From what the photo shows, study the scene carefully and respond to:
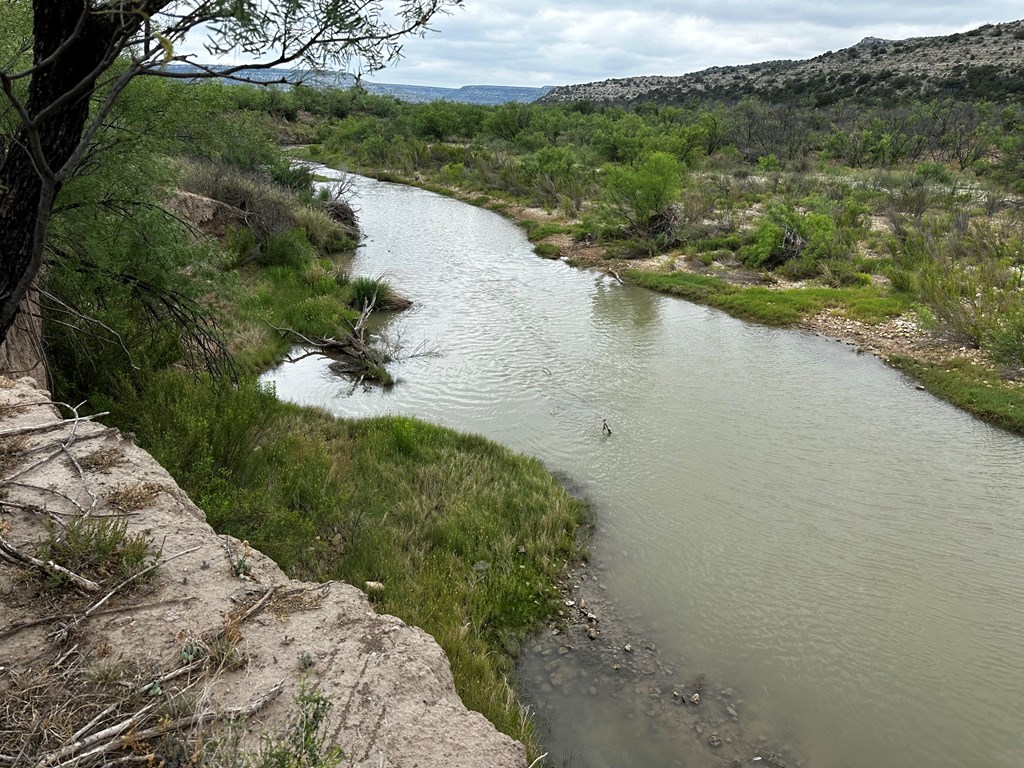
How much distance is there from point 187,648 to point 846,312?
1512cm

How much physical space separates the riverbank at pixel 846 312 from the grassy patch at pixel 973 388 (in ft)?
0.04

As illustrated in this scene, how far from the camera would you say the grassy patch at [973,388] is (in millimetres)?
9984

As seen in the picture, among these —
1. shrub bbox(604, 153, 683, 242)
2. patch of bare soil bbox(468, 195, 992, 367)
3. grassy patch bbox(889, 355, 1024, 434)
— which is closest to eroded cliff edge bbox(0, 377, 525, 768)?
grassy patch bbox(889, 355, 1024, 434)

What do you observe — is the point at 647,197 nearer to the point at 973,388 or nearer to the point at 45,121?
the point at 973,388

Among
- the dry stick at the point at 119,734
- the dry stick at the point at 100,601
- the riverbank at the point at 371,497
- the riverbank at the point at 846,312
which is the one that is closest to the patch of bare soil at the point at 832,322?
the riverbank at the point at 846,312

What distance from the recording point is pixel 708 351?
1330 centimetres

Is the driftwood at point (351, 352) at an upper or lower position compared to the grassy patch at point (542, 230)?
lower

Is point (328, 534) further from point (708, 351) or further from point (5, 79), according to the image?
point (708, 351)

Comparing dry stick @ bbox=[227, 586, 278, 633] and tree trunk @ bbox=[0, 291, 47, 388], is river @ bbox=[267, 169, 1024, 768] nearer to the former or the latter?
dry stick @ bbox=[227, 586, 278, 633]

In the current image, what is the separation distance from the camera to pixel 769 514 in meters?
7.70

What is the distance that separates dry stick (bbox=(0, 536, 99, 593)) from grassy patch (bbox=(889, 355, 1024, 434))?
1148 centimetres

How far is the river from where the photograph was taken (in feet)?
16.9

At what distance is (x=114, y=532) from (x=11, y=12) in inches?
211

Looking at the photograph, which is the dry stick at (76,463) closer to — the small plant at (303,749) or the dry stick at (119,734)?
the dry stick at (119,734)
